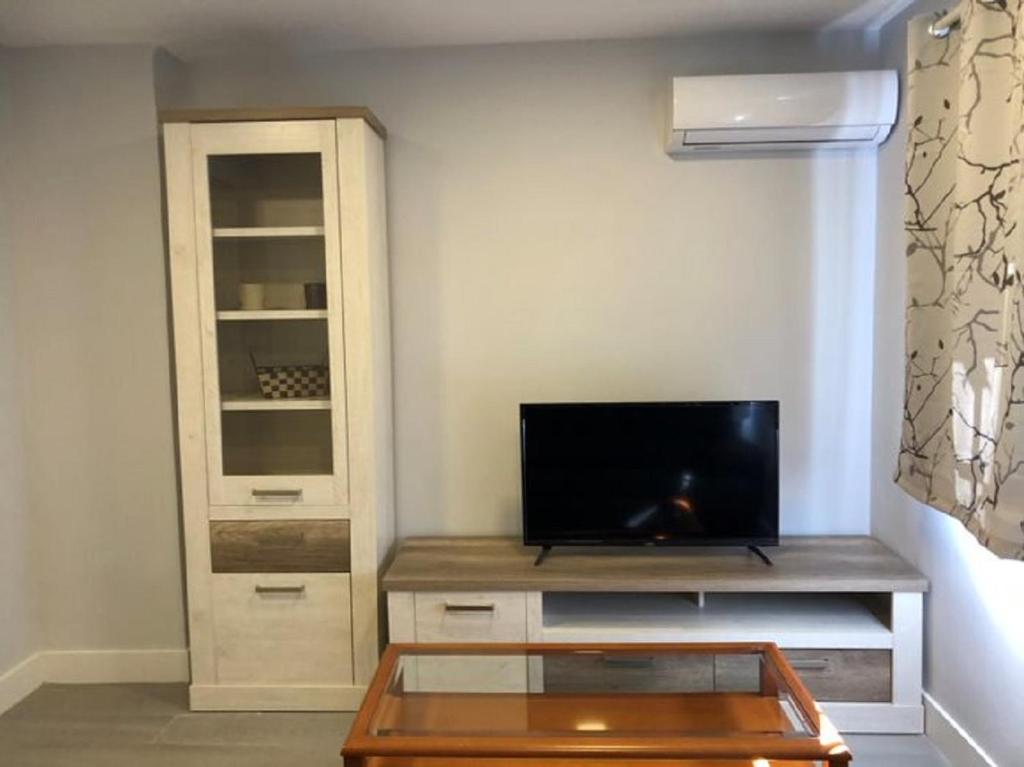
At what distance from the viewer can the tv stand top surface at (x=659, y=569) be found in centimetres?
253

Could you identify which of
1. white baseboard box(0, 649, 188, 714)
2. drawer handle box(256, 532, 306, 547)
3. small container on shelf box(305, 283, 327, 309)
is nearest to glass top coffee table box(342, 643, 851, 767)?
drawer handle box(256, 532, 306, 547)

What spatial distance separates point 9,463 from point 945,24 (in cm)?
322

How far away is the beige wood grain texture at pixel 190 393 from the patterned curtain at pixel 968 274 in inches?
87.0

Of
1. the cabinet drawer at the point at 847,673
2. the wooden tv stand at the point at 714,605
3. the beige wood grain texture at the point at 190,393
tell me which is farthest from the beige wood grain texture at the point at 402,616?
the cabinet drawer at the point at 847,673

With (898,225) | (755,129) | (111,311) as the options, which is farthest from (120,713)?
(898,225)

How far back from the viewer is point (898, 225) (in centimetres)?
270

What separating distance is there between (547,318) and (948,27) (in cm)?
150

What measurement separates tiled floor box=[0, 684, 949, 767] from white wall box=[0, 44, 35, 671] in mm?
253

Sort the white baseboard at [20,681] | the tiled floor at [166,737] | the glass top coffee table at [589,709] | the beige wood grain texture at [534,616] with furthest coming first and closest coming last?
1. the white baseboard at [20,681]
2. the beige wood grain texture at [534,616]
3. the tiled floor at [166,737]
4. the glass top coffee table at [589,709]

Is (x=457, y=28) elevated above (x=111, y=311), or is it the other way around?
(x=457, y=28)

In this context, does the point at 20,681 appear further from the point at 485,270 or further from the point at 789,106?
the point at 789,106

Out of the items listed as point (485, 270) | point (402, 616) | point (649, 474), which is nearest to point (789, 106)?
point (485, 270)

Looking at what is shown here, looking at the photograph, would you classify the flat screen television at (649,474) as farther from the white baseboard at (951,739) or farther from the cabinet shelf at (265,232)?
the cabinet shelf at (265,232)

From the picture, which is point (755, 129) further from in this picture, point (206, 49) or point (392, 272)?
point (206, 49)
